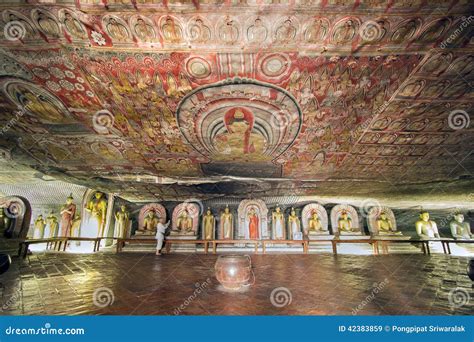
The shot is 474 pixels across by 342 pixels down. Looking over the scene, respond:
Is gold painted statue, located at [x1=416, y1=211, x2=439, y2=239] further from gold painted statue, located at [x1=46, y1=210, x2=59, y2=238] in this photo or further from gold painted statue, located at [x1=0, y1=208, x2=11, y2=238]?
gold painted statue, located at [x1=0, y1=208, x2=11, y2=238]

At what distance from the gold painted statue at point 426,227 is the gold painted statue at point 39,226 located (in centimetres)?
1382

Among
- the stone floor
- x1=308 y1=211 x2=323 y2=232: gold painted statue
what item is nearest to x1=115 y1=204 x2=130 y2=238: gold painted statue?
the stone floor

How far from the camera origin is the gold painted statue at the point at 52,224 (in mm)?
7891

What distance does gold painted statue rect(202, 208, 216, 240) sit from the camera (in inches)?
358

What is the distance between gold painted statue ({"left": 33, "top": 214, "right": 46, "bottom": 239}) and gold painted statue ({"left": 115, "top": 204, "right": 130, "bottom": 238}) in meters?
2.31

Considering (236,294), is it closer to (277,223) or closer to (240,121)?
(240,121)

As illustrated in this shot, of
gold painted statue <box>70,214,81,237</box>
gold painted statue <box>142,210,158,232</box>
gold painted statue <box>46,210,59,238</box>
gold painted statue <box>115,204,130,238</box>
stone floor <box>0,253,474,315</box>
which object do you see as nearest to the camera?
stone floor <box>0,253,474,315</box>

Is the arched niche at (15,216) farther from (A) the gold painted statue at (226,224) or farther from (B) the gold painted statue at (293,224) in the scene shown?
(B) the gold painted statue at (293,224)

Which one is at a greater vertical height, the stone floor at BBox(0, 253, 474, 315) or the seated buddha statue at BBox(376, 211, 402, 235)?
the seated buddha statue at BBox(376, 211, 402, 235)

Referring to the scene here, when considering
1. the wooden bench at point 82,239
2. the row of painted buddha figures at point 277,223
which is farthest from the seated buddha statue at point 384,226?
the wooden bench at point 82,239

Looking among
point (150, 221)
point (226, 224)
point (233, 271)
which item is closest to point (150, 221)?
point (150, 221)

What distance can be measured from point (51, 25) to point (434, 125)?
8.14 meters

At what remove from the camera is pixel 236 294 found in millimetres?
3234

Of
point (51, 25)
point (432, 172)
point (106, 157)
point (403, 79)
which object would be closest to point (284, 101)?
point (403, 79)
